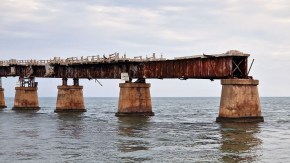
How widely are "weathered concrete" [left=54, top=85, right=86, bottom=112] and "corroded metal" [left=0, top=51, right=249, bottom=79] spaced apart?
2.04 m

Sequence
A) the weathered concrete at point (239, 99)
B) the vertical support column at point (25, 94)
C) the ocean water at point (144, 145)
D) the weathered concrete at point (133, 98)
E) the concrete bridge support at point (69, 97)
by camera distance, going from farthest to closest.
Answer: the vertical support column at point (25, 94)
the concrete bridge support at point (69, 97)
the weathered concrete at point (133, 98)
the weathered concrete at point (239, 99)
the ocean water at point (144, 145)

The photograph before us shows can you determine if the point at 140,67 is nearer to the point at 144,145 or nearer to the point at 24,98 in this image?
the point at 144,145

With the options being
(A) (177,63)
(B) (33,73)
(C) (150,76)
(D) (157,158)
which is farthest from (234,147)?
(B) (33,73)

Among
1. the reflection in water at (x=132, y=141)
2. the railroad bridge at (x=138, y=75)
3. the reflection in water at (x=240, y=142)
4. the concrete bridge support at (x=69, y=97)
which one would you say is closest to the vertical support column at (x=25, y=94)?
the railroad bridge at (x=138, y=75)

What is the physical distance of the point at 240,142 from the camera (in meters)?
32.5

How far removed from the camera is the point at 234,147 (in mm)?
30047

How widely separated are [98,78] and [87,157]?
40249 millimetres

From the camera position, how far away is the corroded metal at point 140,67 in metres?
46.1

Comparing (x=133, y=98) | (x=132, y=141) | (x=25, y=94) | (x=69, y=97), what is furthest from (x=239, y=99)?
(x=25, y=94)

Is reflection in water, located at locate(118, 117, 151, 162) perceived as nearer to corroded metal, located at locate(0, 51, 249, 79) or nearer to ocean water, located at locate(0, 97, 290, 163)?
ocean water, located at locate(0, 97, 290, 163)

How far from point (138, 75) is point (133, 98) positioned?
3.33 m

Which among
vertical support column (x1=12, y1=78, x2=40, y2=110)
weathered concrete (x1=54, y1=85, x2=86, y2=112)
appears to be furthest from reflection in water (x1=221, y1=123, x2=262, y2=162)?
vertical support column (x1=12, y1=78, x2=40, y2=110)

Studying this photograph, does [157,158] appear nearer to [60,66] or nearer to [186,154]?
[186,154]

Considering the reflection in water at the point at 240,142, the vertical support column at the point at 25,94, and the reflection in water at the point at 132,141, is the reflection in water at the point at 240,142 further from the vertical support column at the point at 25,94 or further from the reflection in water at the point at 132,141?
the vertical support column at the point at 25,94
